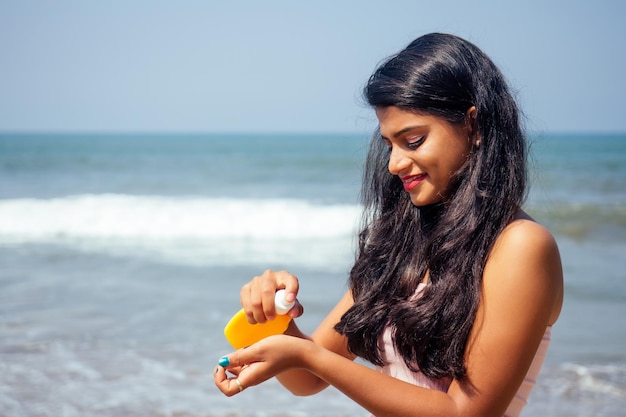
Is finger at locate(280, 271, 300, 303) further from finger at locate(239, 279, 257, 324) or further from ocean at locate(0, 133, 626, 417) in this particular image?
ocean at locate(0, 133, 626, 417)

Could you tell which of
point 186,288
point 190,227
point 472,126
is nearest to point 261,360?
point 472,126

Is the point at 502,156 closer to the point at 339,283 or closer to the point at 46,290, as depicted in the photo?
the point at 339,283

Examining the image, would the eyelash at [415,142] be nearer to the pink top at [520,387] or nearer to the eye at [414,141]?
the eye at [414,141]

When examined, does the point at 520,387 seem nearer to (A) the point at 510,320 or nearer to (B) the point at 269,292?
(A) the point at 510,320

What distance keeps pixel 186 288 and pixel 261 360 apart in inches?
238

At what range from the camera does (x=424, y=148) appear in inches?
71.9

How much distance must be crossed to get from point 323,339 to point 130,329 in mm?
4261

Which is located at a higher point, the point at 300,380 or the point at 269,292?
the point at 269,292

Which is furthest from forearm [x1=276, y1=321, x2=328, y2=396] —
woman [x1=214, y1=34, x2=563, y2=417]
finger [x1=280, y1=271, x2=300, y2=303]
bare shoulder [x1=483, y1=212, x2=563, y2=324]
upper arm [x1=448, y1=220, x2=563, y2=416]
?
bare shoulder [x1=483, y1=212, x2=563, y2=324]

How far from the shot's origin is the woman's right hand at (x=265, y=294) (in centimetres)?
172

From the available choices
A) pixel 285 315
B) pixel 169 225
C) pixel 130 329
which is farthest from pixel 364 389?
pixel 169 225

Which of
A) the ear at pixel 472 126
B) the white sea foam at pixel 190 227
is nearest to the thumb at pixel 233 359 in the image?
the ear at pixel 472 126

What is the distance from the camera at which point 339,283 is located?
7.66 meters

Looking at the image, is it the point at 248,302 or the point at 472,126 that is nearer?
the point at 248,302
